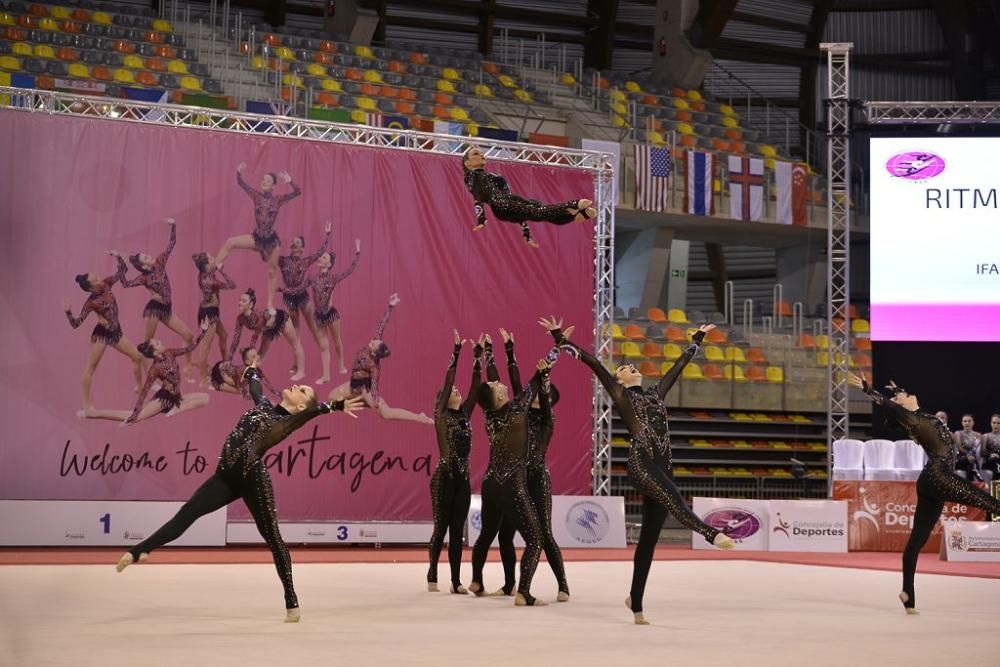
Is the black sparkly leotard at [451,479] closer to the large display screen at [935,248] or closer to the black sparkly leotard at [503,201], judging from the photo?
the black sparkly leotard at [503,201]

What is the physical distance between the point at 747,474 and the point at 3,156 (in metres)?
13.2

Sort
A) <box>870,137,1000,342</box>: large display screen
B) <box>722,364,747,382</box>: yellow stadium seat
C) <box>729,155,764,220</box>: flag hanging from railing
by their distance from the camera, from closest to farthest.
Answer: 1. <box>870,137,1000,342</box>: large display screen
2. <box>722,364,747,382</box>: yellow stadium seat
3. <box>729,155,764,220</box>: flag hanging from railing

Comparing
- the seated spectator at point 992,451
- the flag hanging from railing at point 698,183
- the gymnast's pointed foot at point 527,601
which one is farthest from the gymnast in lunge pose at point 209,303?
the flag hanging from railing at point 698,183

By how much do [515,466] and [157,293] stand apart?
7.80 meters

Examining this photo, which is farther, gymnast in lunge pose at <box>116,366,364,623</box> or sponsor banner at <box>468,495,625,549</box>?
sponsor banner at <box>468,495,625,549</box>

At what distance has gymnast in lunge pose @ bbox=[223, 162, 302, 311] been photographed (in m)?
16.4

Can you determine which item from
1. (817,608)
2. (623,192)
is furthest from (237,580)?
(623,192)

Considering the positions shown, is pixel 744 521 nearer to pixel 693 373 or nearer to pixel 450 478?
pixel 693 373

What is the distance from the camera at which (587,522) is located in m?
17.3

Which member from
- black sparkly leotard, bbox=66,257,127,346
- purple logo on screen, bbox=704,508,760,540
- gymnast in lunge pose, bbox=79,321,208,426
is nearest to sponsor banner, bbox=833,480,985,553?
purple logo on screen, bbox=704,508,760,540

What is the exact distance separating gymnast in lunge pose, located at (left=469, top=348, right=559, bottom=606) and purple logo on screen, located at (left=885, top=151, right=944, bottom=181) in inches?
459

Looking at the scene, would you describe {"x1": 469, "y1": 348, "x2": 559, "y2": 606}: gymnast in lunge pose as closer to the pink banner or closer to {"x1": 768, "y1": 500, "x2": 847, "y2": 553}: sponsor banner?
the pink banner

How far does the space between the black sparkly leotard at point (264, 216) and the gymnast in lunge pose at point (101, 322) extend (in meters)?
Result: 1.74

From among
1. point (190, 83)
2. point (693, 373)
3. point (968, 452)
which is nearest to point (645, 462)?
point (968, 452)
